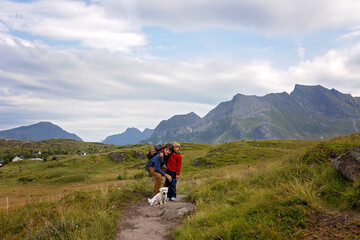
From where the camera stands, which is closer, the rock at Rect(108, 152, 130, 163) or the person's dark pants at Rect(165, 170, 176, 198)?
the person's dark pants at Rect(165, 170, 176, 198)

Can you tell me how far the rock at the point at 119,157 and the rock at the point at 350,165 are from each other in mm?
82741

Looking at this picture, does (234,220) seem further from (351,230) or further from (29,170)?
(29,170)

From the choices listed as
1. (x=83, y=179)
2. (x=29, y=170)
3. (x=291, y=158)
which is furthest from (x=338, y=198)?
(x=29, y=170)

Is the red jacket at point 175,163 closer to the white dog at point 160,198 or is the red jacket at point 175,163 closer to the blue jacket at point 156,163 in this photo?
the blue jacket at point 156,163

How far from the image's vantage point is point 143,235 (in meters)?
6.88

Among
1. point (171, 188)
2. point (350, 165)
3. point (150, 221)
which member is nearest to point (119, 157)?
point (171, 188)

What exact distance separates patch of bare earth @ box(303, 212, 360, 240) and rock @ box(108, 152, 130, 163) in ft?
275

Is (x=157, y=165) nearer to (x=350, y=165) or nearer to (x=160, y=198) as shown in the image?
(x=160, y=198)

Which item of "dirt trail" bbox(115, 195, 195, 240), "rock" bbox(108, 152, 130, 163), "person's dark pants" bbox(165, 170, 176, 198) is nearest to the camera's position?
"dirt trail" bbox(115, 195, 195, 240)

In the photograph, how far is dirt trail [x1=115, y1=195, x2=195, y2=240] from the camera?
271 inches

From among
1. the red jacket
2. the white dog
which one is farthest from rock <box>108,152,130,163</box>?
the white dog

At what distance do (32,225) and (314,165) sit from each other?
10735 mm

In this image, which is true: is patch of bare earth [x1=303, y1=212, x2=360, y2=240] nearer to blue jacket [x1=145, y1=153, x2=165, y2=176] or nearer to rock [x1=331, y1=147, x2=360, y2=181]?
rock [x1=331, y1=147, x2=360, y2=181]

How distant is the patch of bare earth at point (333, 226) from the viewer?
4.16 meters
